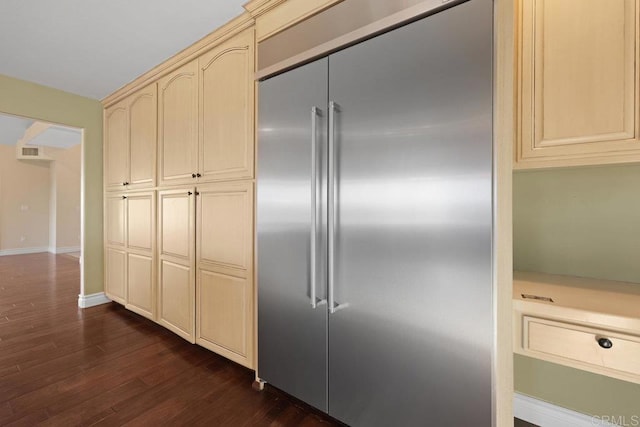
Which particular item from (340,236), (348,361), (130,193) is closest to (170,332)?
(130,193)

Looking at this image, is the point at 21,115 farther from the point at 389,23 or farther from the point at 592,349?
the point at 592,349

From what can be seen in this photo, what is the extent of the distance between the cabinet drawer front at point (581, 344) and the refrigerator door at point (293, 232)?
0.89m

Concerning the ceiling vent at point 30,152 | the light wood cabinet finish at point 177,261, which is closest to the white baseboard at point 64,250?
the ceiling vent at point 30,152

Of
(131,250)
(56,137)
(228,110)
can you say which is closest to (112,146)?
(131,250)

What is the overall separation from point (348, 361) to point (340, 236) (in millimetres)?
607

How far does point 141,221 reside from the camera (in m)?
2.71

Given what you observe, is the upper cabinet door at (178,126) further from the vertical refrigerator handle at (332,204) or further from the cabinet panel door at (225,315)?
the vertical refrigerator handle at (332,204)

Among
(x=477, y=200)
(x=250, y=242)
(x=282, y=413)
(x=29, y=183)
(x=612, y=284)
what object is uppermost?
(x=29, y=183)

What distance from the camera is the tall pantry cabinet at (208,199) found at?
71.1 inches

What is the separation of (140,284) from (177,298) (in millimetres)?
734

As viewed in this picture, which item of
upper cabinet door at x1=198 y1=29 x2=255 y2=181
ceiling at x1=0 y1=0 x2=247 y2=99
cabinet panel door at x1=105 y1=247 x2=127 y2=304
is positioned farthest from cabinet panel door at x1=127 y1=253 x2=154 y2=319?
ceiling at x1=0 y1=0 x2=247 y2=99

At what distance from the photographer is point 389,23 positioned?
45.7 inches

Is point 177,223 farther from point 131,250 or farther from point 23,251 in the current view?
point 23,251

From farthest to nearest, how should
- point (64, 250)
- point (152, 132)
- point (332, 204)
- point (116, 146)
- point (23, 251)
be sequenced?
point (64, 250), point (23, 251), point (116, 146), point (152, 132), point (332, 204)
